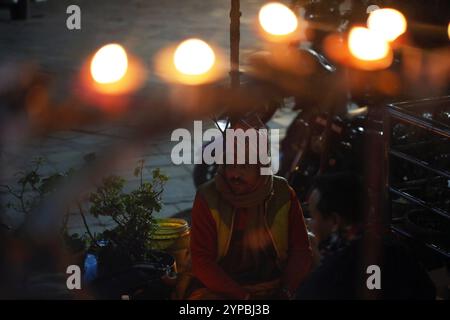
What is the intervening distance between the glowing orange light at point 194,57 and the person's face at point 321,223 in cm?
217

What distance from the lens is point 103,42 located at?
1520cm

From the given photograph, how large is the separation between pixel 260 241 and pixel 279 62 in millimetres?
3018

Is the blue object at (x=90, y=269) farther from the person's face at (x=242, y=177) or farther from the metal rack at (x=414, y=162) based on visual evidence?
the metal rack at (x=414, y=162)

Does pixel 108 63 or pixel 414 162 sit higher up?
pixel 108 63

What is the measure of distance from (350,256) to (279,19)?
13.0ft

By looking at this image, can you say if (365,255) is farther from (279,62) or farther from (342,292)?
(279,62)

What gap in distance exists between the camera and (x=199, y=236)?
14.5 ft

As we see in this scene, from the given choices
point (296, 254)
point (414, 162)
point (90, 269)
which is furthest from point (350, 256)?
point (90, 269)

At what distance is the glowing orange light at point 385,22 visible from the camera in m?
6.50

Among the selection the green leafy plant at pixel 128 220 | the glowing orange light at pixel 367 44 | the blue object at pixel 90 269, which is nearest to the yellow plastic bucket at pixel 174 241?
the green leafy plant at pixel 128 220

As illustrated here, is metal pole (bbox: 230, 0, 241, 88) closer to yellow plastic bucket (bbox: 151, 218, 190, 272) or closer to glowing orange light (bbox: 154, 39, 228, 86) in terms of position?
glowing orange light (bbox: 154, 39, 228, 86)

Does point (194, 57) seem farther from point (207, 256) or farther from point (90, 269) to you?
point (207, 256)

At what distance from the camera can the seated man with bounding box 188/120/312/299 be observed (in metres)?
4.38

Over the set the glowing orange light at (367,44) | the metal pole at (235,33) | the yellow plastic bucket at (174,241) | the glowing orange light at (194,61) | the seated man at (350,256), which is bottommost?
the seated man at (350,256)
